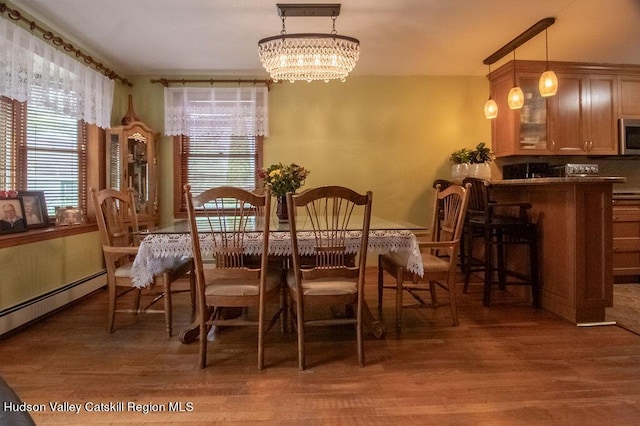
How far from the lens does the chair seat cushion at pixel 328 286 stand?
6.55 ft

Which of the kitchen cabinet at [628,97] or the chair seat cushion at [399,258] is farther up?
the kitchen cabinet at [628,97]

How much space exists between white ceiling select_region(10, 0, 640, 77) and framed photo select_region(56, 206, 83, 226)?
5.00 feet

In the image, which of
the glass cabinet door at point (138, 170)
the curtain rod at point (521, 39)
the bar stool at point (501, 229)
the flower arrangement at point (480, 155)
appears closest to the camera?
the bar stool at point (501, 229)

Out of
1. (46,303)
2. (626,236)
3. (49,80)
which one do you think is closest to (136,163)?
(49,80)

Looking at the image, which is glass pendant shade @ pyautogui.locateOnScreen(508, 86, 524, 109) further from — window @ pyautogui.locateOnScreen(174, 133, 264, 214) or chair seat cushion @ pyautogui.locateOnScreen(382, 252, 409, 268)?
window @ pyautogui.locateOnScreen(174, 133, 264, 214)

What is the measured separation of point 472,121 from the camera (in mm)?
4453

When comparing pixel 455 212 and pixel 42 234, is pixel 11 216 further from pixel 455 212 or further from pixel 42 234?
pixel 455 212

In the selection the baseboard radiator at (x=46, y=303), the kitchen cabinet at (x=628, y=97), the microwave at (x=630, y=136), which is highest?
the kitchen cabinet at (x=628, y=97)

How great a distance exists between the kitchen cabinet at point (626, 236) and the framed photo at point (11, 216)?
208 inches

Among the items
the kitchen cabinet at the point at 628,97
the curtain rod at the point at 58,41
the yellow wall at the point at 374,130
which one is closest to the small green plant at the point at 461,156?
the yellow wall at the point at 374,130

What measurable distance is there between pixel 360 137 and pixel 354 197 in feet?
8.74

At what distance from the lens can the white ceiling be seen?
276cm

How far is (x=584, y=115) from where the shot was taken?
4129 mm

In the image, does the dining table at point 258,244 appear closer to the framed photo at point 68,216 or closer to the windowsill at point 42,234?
the windowsill at point 42,234
